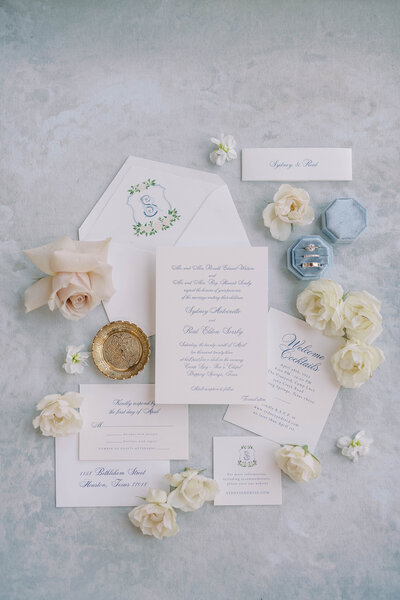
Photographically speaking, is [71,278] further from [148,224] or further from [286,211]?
[286,211]

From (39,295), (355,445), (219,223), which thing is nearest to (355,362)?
(355,445)

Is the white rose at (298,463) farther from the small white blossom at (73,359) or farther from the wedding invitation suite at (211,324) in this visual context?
the small white blossom at (73,359)

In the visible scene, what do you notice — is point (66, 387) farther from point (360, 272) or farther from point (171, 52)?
point (171, 52)

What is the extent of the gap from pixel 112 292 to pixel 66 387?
0.30 m

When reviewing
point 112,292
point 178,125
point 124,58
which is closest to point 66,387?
point 112,292

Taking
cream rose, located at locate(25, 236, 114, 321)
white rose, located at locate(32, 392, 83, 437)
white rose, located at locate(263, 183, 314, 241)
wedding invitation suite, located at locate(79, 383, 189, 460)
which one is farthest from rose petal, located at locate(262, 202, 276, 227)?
white rose, located at locate(32, 392, 83, 437)

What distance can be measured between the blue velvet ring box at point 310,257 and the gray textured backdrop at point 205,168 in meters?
0.05

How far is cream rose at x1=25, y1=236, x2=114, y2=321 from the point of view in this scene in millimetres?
1166

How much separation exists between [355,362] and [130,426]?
2.05ft

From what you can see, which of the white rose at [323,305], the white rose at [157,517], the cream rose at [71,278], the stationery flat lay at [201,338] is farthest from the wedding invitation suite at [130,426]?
the white rose at [323,305]

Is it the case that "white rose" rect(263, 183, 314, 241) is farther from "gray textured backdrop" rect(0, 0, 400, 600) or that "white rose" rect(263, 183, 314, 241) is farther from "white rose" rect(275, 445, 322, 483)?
"white rose" rect(275, 445, 322, 483)

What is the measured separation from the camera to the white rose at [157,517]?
1.19 meters

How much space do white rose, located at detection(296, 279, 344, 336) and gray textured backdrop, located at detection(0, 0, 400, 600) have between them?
0.21 feet

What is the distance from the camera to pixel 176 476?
121 centimetres
